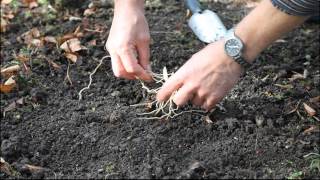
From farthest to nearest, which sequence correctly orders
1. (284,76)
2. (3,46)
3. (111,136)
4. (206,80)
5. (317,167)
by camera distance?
(3,46) < (284,76) < (111,136) < (317,167) < (206,80)

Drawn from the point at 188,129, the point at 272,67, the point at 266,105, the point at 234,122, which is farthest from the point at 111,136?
the point at 272,67

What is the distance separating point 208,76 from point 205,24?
0.96 meters

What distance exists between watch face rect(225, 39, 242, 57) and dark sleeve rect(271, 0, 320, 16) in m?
0.16

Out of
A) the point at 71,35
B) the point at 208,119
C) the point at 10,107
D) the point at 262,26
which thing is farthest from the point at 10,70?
the point at 262,26

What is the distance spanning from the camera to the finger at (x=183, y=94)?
1.78 m

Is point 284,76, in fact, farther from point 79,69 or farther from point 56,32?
point 56,32

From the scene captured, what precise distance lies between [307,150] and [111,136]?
0.66m

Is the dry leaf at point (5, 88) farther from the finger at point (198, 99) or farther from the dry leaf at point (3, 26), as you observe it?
the finger at point (198, 99)

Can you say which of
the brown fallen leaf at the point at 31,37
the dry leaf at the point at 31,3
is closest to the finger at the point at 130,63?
the brown fallen leaf at the point at 31,37

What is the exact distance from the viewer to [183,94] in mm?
1791

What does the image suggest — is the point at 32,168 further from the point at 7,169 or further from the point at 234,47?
the point at 234,47

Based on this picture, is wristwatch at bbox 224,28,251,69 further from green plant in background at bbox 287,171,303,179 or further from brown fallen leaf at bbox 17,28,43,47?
brown fallen leaf at bbox 17,28,43,47

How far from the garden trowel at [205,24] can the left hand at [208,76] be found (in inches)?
32.3

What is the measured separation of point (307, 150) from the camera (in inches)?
78.4
